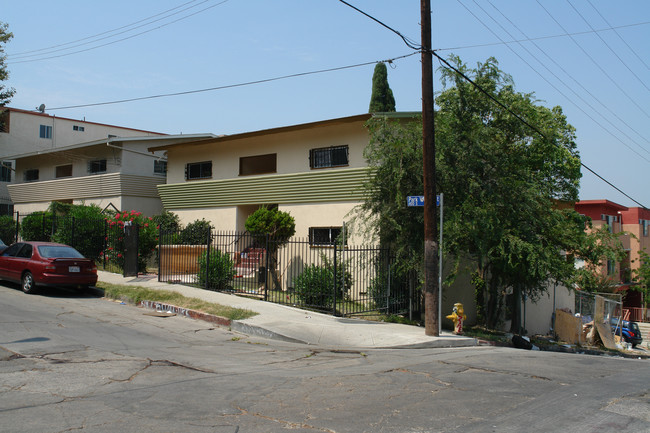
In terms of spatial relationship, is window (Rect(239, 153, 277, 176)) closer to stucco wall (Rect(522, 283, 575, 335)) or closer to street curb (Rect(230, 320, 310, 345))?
street curb (Rect(230, 320, 310, 345))

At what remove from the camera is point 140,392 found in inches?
260

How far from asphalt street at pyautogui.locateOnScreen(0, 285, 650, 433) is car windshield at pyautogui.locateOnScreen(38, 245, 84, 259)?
4168 mm

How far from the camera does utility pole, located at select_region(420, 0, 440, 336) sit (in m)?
12.4

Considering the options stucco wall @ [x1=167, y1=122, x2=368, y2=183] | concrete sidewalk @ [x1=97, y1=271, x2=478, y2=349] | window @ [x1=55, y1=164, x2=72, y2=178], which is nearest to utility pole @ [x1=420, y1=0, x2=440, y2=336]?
concrete sidewalk @ [x1=97, y1=271, x2=478, y2=349]

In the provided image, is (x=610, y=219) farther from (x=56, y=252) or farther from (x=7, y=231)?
(x=7, y=231)

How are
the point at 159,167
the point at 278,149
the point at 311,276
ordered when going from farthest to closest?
the point at 159,167 < the point at 278,149 < the point at 311,276

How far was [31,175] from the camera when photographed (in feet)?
113

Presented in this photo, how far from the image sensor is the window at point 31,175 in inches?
1344

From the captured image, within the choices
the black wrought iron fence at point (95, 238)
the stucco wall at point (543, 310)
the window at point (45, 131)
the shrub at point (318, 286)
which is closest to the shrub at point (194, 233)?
the black wrought iron fence at point (95, 238)

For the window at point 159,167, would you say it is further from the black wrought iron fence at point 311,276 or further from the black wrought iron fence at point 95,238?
the black wrought iron fence at point 311,276

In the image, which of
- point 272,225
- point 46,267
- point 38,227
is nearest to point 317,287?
point 272,225

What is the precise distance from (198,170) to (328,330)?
14289mm

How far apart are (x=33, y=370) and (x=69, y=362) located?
631mm

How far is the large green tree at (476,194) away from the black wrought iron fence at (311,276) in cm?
111
